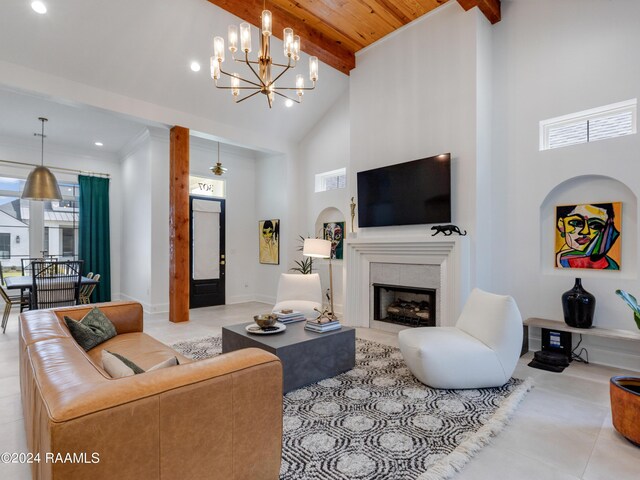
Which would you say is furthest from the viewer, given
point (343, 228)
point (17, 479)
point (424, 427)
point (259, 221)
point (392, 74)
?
point (259, 221)

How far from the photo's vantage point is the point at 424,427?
91.1 inches

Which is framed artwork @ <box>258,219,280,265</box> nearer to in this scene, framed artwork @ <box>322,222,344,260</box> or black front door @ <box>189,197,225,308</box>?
black front door @ <box>189,197,225,308</box>

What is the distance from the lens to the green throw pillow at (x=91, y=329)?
101 inches

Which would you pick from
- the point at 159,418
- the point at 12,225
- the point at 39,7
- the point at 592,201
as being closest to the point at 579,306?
the point at 592,201

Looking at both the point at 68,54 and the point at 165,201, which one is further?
Answer: the point at 165,201

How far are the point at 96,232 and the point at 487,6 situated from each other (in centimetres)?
788

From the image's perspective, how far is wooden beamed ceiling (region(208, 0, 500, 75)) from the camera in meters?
4.37

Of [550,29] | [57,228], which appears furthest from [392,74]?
[57,228]

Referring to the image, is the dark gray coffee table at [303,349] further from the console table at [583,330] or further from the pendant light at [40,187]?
the pendant light at [40,187]

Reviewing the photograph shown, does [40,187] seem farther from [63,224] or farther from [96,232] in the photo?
[63,224]

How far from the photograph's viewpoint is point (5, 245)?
6.56m

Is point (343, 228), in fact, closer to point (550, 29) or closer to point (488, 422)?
point (550, 29)

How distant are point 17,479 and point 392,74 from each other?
5595 mm

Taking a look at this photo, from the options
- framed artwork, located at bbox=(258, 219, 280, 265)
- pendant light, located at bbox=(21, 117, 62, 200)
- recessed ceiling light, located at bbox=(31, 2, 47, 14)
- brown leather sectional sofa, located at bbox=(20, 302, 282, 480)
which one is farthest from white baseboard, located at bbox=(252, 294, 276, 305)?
brown leather sectional sofa, located at bbox=(20, 302, 282, 480)
